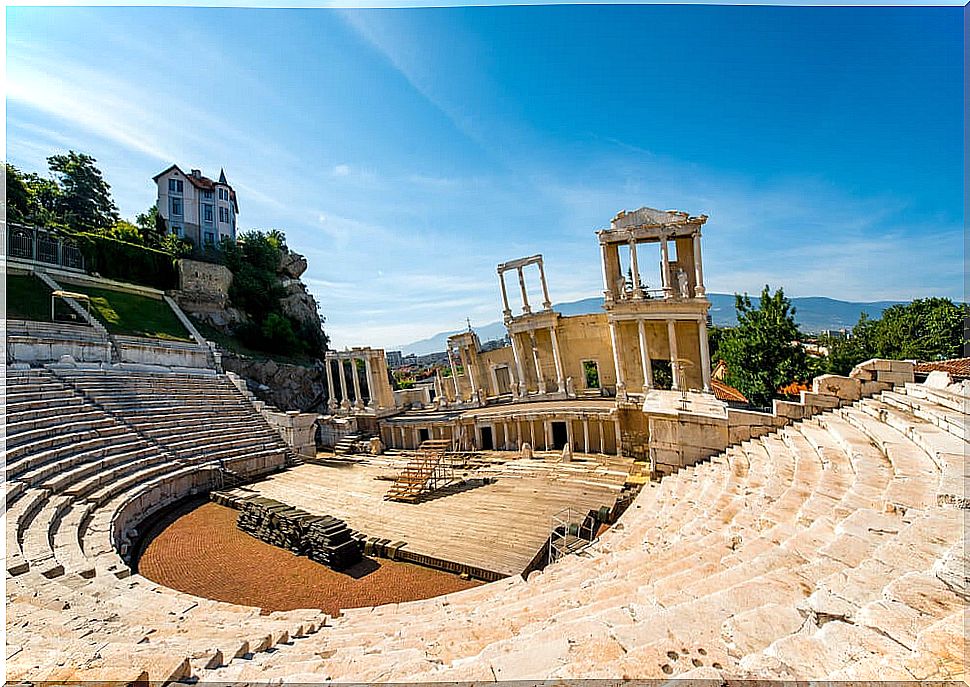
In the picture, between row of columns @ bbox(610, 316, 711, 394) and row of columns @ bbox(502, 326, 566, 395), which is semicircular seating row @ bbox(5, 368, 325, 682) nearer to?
row of columns @ bbox(502, 326, 566, 395)

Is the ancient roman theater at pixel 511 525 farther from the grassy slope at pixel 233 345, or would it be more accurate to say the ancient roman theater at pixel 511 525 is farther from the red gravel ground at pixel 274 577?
the grassy slope at pixel 233 345

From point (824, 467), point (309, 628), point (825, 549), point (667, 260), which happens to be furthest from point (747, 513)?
point (667, 260)

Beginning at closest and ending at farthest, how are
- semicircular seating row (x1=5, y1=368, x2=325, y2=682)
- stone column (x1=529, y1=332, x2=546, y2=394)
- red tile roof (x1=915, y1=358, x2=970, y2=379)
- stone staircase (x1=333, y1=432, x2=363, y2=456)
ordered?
semicircular seating row (x1=5, y1=368, x2=325, y2=682) < red tile roof (x1=915, y1=358, x2=970, y2=379) < stone staircase (x1=333, y1=432, x2=363, y2=456) < stone column (x1=529, y1=332, x2=546, y2=394)

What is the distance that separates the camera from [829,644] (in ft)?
9.23

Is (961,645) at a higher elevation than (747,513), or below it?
higher

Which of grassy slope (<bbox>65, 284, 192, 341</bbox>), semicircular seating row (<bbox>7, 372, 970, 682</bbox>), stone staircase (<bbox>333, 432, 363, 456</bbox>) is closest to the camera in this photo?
semicircular seating row (<bbox>7, 372, 970, 682</bbox>)

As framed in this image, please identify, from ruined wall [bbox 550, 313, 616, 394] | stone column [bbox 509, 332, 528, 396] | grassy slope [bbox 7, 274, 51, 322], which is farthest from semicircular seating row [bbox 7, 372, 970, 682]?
grassy slope [bbox 7, 274, 51, 322]

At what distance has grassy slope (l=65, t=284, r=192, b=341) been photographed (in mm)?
30158

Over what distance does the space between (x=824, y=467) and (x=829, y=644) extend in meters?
6.58

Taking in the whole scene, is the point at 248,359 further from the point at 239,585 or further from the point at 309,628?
the point at 309,628

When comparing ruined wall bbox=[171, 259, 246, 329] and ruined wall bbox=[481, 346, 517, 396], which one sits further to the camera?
ruined wall bbox=[171, 259, 246, 329]

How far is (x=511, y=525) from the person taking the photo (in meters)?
11.8

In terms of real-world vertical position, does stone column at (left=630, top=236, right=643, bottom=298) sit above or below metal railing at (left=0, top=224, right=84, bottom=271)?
below

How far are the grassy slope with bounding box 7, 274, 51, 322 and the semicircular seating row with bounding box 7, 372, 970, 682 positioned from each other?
23.5 meters
